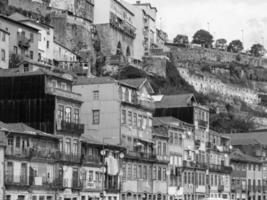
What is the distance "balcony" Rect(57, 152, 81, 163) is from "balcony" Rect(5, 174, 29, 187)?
6.14m

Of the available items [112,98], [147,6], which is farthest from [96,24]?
[112,98]

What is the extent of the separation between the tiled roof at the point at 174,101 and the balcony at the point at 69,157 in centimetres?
3355

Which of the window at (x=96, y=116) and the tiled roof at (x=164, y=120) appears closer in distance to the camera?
the window at (x=96, y=116)

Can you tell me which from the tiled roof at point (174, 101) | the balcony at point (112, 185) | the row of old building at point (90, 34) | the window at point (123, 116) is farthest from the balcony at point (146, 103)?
the row of old building at point (90, 34)

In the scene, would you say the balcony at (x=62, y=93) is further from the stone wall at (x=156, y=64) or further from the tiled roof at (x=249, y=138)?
the stone wall at (x=156, y=64)

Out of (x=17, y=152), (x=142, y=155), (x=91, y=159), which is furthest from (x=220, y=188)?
(x=17, y=152)

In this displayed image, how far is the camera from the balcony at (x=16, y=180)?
221 ft

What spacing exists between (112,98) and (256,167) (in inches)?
1879

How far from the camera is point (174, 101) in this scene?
111m

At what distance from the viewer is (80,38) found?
5846 inches

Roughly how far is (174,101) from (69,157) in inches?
1441

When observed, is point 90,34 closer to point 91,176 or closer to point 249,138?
point 249,138

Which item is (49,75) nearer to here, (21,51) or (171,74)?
(21,51)

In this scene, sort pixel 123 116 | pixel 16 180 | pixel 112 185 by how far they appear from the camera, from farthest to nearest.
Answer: pixel 123 116, pixel 112 185, pixel 16 180
